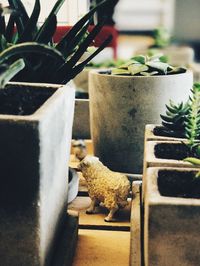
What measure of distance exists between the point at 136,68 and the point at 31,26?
0.23 m

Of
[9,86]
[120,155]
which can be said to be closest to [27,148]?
[9,86]

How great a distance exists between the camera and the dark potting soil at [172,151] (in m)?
0.57

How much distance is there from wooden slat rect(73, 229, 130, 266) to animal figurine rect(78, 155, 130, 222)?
0.12ft

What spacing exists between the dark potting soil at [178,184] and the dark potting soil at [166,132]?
0.13m

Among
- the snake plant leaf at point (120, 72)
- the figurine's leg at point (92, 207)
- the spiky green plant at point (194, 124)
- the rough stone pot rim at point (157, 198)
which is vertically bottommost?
the figurine's leg at point (92, 207)

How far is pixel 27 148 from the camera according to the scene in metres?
0.42

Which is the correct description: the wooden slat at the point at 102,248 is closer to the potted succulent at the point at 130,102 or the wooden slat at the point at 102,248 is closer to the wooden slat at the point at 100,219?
the wooden slat at the point at 100,219

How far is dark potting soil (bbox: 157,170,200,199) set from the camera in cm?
49

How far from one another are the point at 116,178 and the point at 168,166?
0.14m

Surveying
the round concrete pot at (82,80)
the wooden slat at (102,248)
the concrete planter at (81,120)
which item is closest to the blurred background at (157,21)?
the round concrete pot at (82,80)

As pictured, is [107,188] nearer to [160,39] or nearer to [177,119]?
[177,119]

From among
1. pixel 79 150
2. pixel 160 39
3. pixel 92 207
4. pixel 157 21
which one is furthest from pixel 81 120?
pixel 157 21

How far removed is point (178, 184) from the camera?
1.63 ft

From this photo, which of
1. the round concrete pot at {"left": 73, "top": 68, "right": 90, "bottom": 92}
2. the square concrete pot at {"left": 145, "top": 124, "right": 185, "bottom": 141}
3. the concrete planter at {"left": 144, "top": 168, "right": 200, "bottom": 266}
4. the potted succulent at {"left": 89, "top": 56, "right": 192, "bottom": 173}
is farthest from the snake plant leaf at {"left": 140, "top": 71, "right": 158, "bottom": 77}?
the round concrete pot at {"left": 73, "top": 68, "right": 90, "bottom": 92}
